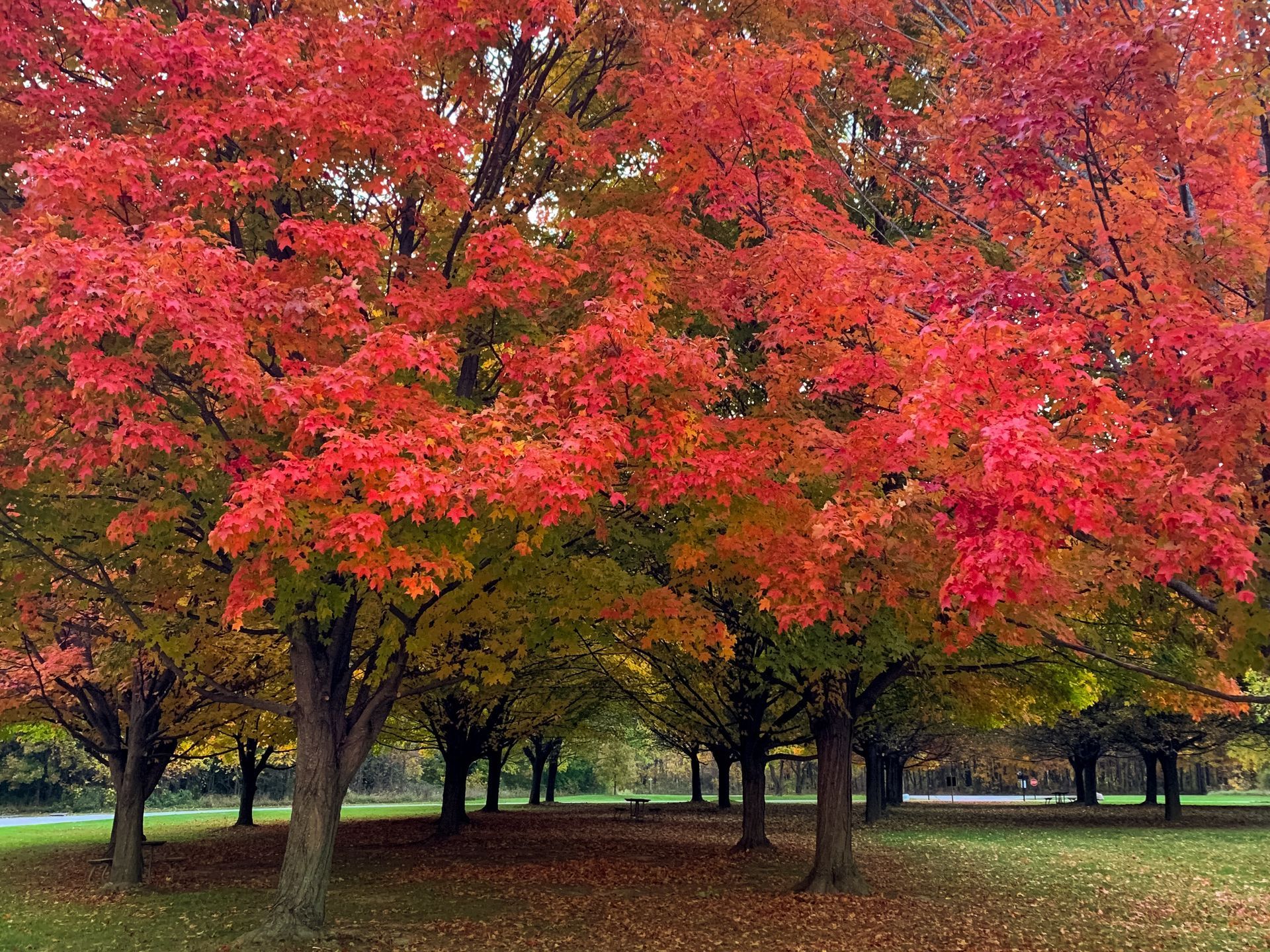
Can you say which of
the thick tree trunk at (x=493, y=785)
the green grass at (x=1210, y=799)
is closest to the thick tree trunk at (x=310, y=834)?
the thick tree trunk at (x=493, y=785)

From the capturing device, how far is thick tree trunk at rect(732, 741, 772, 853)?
63.5ft

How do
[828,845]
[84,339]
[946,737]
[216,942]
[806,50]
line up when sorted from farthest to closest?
[946,737] → [828,845] → [216,942] → [806,50] → [84,339]

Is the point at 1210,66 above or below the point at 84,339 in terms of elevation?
above

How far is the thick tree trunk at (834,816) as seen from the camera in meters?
13.5

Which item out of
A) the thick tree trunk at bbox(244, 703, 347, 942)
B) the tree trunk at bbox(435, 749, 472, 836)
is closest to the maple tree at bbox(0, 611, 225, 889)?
the thick tree trunk at bbox(244, 703, 347, 942)

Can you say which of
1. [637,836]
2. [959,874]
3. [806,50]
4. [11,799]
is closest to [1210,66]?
[806,50]

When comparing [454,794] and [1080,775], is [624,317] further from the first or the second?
[1080,775]

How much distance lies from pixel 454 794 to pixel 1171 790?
88.5 ft

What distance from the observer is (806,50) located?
28.2 feet

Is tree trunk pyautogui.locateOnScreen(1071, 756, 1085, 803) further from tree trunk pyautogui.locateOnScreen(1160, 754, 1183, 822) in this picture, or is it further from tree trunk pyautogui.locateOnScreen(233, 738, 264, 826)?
tree trunk pyautogui.locateOnScreen(233, 738, 264, 826)

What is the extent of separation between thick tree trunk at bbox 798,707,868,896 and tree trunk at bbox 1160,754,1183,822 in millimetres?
24546

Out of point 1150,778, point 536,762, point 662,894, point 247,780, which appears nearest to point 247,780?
point 247,780

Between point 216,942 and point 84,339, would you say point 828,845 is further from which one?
point 84,339

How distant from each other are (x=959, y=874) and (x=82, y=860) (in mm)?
18973
